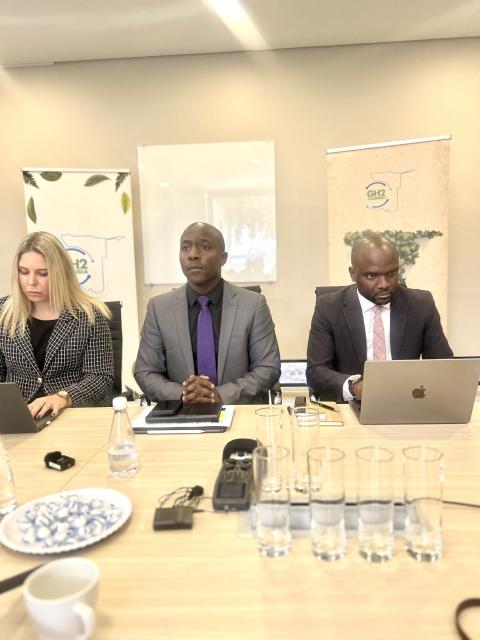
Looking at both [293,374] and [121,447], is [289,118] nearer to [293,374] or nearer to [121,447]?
[293,374]

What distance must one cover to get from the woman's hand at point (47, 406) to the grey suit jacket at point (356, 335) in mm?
1110

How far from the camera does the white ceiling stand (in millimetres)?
2961

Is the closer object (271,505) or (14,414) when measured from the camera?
(271,505)

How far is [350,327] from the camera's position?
7.47 ft

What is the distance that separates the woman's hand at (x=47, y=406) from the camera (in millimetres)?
1691

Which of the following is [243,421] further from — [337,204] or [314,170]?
[314,170]

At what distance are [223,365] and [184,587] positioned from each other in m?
1.45

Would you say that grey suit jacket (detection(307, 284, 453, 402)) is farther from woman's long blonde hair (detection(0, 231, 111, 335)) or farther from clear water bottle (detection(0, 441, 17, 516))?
clear water bottle (detection(0, 441, 17, 516))

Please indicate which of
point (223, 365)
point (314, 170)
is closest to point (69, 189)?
point (314, 170)

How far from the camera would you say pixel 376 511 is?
856 millimetres

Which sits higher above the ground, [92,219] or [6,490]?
[92,219]

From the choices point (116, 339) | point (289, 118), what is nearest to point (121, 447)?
point (116, 339)

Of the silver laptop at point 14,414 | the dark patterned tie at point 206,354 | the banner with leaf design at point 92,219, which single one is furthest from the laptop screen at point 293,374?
the silver laptop at point 14,414

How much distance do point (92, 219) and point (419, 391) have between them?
297 cm
